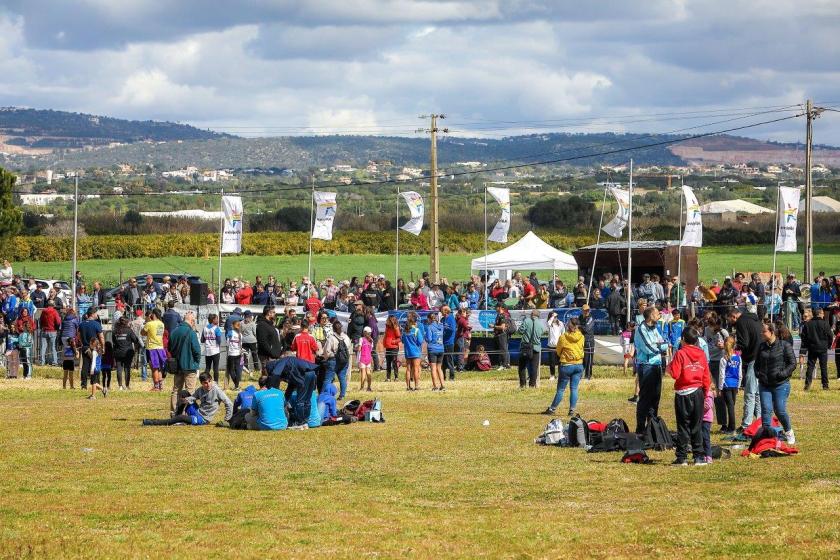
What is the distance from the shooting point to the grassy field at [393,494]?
10633 millimetres

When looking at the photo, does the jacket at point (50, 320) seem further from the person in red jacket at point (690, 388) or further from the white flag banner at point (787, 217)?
the white flag banner at point (787, 217)

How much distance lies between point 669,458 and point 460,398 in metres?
9.36

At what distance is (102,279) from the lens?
197 ft

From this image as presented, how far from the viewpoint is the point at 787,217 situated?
134 feet

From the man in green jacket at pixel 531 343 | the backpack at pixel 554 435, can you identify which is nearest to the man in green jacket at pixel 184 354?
the backpack at pixel 554 435

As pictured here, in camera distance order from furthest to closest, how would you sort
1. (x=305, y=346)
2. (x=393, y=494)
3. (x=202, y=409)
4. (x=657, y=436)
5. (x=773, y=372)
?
(x=305, y=346) < (x=202, y=409) < (x=657, y=436) < (x=773, y=372) < (x=393, y=494)

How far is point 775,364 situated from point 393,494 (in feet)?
18.0

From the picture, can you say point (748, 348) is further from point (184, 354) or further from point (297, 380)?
point (184, 354)

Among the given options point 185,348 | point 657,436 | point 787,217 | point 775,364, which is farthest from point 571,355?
point 787,217

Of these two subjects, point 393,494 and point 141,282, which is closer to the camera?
point 393,494

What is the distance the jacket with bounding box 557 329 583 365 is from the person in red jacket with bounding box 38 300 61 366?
49.4 ft

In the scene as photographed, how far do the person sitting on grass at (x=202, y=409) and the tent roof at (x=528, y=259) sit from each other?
2315 cm

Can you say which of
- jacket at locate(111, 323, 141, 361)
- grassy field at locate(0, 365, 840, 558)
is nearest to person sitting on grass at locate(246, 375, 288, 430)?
grassy field at locate(0, 365, 840, 558)

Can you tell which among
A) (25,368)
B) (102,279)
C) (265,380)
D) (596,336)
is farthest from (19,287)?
(102,279)
